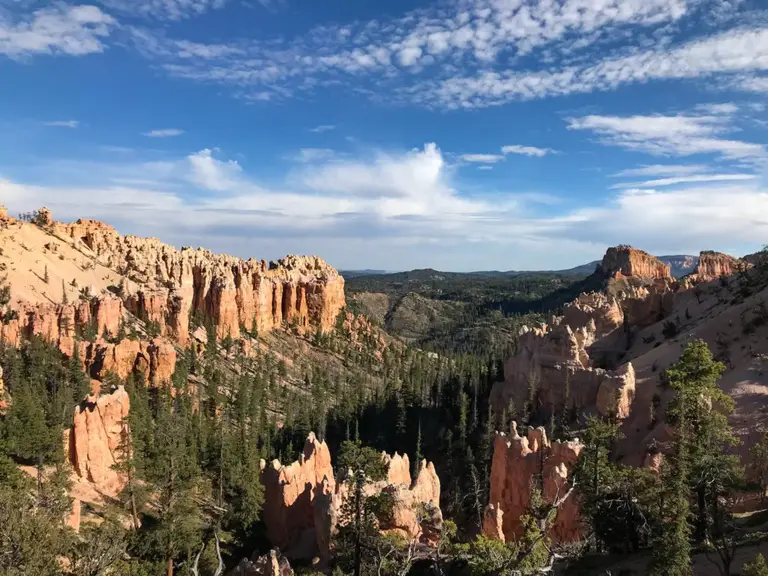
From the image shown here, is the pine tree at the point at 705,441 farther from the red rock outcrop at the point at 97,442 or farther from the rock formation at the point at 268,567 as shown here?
the red rock outcrop at the point at 97,442

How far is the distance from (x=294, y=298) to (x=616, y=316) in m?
77.9

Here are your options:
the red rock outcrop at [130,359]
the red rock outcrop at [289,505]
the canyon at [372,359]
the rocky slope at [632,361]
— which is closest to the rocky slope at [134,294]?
the red rock outcrop at [130,359]

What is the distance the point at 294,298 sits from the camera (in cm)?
11756

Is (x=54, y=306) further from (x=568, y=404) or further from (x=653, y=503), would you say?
(x=653, y=503)

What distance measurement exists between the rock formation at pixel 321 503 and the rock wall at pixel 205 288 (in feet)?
196

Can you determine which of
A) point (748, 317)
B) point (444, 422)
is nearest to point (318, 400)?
point (444, 422)

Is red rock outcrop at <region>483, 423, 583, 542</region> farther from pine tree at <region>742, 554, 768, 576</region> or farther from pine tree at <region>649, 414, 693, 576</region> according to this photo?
pine tree at <region>742, 554, 768, 576</region>

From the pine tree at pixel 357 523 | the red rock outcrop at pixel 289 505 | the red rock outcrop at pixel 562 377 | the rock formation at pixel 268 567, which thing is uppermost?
the red rock outcrop at pixel 562 377

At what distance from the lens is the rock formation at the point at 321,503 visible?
88.7 ft

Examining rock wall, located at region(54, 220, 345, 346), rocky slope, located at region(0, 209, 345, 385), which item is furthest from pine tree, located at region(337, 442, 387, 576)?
rock wall, located at region(54, 220, 345, 346)

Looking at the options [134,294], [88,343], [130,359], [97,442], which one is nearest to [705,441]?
[97,442]

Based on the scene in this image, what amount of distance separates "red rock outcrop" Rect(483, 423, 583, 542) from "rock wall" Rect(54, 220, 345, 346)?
68591 mm

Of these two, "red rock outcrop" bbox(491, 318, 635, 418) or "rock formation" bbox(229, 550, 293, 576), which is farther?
"red rock outcrop" bbox(491, 318, 635, 418)

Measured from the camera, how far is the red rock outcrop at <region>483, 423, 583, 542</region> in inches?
1136
